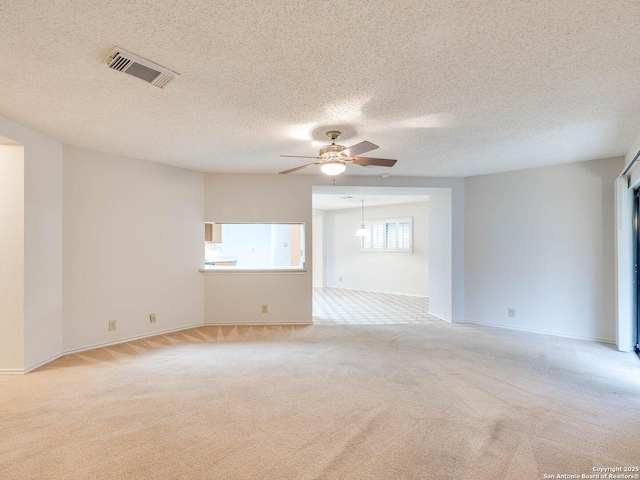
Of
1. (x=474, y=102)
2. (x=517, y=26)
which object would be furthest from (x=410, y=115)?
(x=517, y=26)

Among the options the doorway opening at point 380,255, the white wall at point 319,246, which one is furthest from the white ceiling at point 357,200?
the white wall at point 319,246

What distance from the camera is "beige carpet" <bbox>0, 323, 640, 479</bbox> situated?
195cm

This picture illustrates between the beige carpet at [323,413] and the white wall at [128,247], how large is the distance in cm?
51

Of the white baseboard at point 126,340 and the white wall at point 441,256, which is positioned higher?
the white wall at point 441,256

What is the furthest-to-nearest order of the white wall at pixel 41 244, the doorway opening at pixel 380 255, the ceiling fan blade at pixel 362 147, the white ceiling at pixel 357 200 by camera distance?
1. the white ceiling at pixel 357 200
2. the doorway opening at pixel 380 255
3. the white wall at pixel 41 244
4. the ceiling fan blade at pixel 362 147

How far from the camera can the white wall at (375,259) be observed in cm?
868

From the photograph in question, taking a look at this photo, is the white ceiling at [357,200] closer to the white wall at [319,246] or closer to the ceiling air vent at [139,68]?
the white wall at [319,246]

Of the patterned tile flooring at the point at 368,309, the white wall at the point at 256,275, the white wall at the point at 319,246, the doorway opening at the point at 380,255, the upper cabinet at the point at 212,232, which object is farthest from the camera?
the white wall at the point at 319,246

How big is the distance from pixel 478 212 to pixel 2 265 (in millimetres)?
6217

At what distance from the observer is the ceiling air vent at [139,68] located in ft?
6.52

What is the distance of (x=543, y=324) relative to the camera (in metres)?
4.91

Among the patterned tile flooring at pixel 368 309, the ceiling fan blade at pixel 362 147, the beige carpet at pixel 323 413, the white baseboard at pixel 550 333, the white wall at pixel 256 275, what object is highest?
the ceiling fan blade at pixel 362 147

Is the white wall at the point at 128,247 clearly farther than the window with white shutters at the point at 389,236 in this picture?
No

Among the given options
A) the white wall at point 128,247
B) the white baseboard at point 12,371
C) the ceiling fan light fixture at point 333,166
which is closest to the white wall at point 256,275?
the white wall at point 128,247
